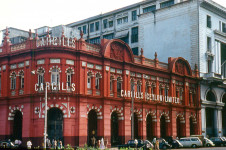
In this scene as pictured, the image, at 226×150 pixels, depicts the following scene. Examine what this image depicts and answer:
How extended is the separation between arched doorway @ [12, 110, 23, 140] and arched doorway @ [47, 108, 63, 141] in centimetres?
591

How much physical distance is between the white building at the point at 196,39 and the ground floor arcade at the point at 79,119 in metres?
15.1

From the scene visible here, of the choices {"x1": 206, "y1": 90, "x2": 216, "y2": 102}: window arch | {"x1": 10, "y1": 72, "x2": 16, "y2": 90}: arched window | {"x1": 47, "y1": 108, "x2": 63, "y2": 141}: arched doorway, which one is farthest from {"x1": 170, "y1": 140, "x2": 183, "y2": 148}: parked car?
{"x1": 10, "y1": 72, "x2": 16, "y2": 90}: arched window

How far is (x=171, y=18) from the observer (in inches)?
2926

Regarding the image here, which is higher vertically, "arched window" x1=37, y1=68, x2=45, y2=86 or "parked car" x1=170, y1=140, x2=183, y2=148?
"arched window" x1=37, y1=68, x2=45, y2=86

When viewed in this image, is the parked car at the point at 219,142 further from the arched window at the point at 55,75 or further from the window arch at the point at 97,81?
the arched window at the point at 55,75

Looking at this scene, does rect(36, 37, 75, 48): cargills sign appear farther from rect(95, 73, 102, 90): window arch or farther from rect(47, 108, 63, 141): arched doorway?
rect(47, 108, 63, 141): arched doorway

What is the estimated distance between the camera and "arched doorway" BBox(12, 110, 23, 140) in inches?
2020

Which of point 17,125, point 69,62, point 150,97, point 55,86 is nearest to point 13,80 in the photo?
point 17,125

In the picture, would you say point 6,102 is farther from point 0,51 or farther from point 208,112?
point 208,112

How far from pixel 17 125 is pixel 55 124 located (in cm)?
723

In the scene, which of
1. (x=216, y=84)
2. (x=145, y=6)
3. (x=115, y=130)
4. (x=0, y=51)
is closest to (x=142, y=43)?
(x=145, y=6)

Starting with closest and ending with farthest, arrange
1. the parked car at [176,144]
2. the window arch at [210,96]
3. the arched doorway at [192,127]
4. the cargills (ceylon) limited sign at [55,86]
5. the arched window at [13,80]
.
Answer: the cargills (ceylon) limited sign at [55,86] → the arched window at [13,80] → the parked car at [176,144] → the arched doorway at [192,127] → the window arch at [210,96]

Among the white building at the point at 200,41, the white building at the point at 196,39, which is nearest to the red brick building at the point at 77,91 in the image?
the white building at the point at 200,41

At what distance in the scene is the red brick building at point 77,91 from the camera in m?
47.1
